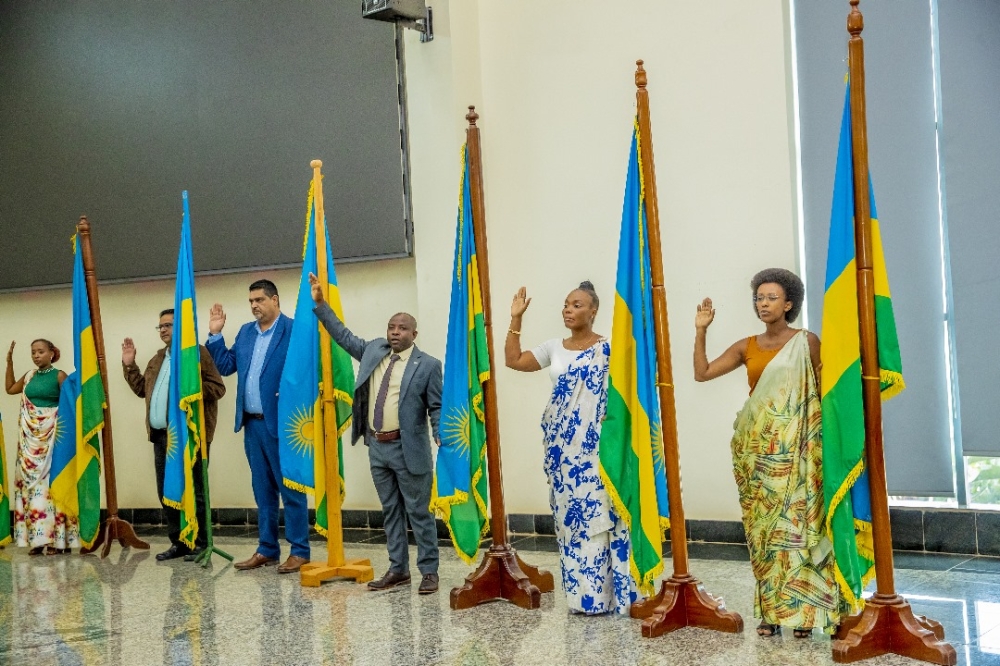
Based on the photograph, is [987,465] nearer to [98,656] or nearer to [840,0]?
[840,0]

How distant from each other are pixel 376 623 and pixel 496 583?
2.04ft

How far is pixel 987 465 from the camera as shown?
6246 millimetres

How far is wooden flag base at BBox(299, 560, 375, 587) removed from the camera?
632 cm

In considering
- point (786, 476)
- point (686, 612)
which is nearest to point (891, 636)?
point (786, 476)

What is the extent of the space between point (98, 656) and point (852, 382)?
3404 millimetres

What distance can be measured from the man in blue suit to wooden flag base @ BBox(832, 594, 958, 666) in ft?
11.8

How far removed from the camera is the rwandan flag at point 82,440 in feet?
25.8

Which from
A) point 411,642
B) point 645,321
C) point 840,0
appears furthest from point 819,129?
point 411,642

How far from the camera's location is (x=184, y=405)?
7098 mm

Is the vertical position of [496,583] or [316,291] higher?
[316,291]

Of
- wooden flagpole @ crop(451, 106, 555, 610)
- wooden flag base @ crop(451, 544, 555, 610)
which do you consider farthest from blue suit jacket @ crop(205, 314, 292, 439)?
wooden flag base @ crop(451, 544, 555, 610)

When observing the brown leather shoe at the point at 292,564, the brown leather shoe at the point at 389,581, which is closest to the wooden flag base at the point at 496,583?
the brown leather shoe at the point at 389,581

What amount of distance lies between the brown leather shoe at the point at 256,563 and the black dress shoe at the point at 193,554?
469 mm

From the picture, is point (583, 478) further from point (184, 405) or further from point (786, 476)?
point (184, 405)
